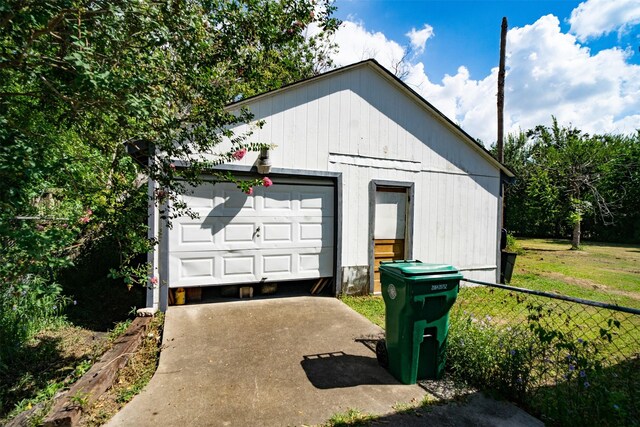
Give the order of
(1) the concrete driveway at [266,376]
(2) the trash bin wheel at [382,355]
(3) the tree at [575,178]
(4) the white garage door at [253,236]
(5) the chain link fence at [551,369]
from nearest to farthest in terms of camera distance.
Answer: (5) the chain link fence at [551,369] → (1) the concrete driveway at [266,376] → (2) the trash bin wheel at [382,355] → (4) the white garage door at [253,236] → (3) the tree at [575,178]

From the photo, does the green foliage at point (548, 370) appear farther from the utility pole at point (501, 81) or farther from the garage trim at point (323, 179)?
the utility pole at point (501, 81)

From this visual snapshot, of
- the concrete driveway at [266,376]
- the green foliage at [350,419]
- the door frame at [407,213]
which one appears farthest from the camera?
the door frame at [407,213]

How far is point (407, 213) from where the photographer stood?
22.1 feet

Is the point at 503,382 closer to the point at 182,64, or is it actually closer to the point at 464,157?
the point at 182,64

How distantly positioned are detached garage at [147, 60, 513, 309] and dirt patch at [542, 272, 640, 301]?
86.7 inches

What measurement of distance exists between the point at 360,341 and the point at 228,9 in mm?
4393

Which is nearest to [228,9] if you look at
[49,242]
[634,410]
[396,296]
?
[49,242]

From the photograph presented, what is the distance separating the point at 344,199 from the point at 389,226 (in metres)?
1.28

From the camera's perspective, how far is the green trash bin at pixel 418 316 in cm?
287

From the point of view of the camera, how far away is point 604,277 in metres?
8.49

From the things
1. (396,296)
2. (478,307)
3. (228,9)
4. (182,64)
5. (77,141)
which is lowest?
(478,307)

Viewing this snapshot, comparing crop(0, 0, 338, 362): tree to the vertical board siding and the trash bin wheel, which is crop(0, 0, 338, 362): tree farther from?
the trash bin wheel

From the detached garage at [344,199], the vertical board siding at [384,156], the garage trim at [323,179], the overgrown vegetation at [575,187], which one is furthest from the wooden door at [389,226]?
the overgrown vegetation at [575,187]

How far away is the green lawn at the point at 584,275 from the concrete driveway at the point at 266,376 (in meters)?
5.64
